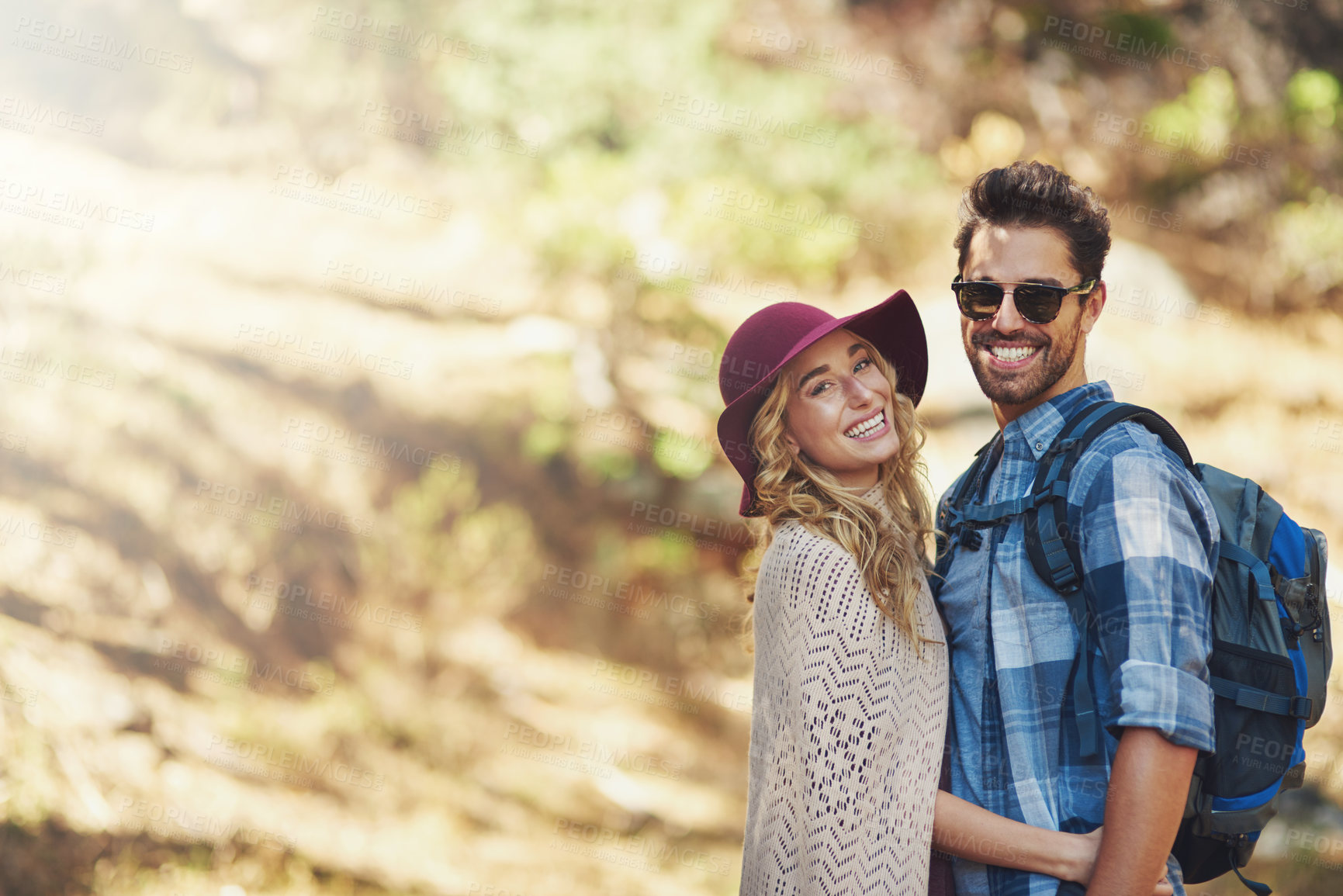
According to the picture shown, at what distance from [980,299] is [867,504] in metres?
0.53

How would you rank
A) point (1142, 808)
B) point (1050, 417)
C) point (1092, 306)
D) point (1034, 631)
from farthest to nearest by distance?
point (1092, 306) → point (1050, 417) → point (1034, 631) → point (1142, 808)

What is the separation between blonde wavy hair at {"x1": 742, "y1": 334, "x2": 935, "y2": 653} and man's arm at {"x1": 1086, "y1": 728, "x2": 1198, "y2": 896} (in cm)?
46

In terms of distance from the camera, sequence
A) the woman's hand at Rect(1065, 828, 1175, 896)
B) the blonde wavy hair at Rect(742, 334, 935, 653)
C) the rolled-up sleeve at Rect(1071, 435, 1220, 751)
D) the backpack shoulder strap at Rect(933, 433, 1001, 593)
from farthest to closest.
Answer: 1. the backpack shoulder strap at Rect(933, 433, 1001, 593)
2. the blonde wavy hair at Rect(742, 334, 935, 653)
3. the woman's hand at Rect(1065, 828, 1175, 896)
4. the rolled-up sleeve at Rect(1071, 435, 1220, 751)

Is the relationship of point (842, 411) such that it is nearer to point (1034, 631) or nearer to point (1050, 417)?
point (1050, 417)

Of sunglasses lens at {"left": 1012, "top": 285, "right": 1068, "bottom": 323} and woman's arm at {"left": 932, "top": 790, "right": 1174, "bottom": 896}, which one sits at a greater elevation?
sunglasses lens at {"left": 1012, "top": 285, "right": 1068, "bottom": 323}

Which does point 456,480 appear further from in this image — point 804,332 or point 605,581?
point 804,332

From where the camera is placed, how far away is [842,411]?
7.03 ft

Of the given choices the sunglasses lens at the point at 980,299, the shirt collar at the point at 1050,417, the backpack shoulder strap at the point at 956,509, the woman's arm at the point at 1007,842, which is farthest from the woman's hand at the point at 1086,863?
the sunglasses lens at the point at 980,299

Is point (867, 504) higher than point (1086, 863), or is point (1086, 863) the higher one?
point (867, 504)

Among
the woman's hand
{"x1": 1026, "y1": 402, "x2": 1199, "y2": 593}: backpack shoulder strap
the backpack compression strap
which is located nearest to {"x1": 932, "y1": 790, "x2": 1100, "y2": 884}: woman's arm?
the woman's hand

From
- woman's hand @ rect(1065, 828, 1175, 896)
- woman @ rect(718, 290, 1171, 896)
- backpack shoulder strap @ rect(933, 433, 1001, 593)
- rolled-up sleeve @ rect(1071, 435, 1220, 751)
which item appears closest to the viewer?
rolled-up sleeve @ rect(1071, 435, 1220, 751)

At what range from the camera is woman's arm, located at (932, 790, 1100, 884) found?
5.63ft

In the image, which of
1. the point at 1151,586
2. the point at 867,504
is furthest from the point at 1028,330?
the point at 1151,586

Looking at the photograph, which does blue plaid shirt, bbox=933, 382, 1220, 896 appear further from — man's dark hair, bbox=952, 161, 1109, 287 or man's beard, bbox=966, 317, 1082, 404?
man's dark hair, bbox=952, 161, 1109, 287
